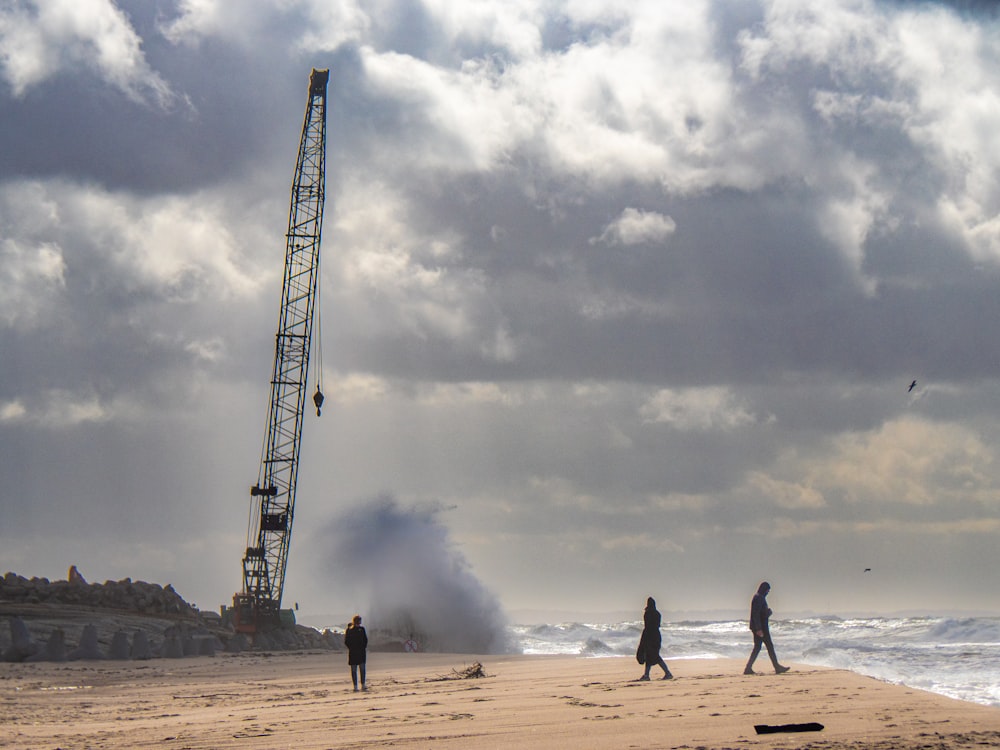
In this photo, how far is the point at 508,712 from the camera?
17094mm

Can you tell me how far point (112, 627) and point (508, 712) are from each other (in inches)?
1637

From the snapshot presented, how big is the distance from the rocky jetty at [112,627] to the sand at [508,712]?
10.2 meters

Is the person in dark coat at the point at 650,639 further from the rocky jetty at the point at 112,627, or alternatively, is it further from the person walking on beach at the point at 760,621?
the rocky jetty at the point at 112,627

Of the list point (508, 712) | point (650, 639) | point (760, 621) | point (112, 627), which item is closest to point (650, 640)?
point (650, 639)

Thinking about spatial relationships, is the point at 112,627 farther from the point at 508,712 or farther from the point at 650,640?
the point at 508,712

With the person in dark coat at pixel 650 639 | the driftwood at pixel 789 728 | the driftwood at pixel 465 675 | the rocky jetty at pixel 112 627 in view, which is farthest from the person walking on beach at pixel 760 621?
the rocky jetty at pixel 112 627

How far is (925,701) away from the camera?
56.1ft

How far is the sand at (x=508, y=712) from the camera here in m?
13.6

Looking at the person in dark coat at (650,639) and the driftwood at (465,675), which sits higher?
the person in dark coat at (650,639)

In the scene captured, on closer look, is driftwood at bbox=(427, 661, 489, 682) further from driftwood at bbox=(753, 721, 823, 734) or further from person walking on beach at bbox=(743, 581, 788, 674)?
driftwood at bbox=(753, 721, 823, 734)

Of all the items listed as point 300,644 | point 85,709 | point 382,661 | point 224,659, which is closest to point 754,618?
point 85,709

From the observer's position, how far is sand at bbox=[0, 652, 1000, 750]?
1356 centimetres

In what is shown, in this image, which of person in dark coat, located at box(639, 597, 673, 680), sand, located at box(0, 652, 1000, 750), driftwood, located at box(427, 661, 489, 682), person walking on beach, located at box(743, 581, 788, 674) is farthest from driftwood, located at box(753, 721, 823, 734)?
driftwood, located at box(427, 661, 489, 682)

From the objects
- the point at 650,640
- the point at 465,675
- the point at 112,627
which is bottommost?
the point at 465,675
